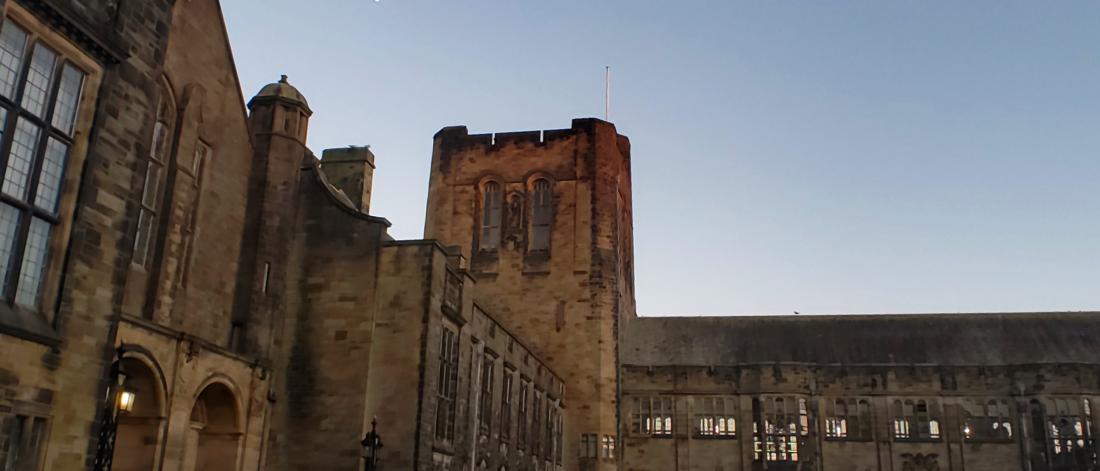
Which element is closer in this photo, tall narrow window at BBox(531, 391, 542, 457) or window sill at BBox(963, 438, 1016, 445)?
tall narrow window at BBox(531, 391, 542, 457)

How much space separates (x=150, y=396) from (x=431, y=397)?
299 inches

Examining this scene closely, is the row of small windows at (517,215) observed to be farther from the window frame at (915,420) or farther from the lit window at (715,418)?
the window frame at (915,420)

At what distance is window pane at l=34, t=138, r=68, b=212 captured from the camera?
43.3 ft

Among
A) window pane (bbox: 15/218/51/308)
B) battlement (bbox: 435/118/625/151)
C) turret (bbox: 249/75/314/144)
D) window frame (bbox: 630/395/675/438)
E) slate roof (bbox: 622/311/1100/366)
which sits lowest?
window pane (bbox: 15/218/51/308)

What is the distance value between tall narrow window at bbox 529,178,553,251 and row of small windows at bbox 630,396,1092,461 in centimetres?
1089

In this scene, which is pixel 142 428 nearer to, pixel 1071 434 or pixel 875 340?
pixel 875 340

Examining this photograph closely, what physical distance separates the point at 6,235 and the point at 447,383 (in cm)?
1511

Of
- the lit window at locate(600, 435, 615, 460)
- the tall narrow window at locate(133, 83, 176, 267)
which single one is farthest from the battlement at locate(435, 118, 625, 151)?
the tall narrow window at locate(133, 83, 176, 267)

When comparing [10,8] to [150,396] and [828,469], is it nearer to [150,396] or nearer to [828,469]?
[150,396]

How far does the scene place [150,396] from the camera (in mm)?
18750

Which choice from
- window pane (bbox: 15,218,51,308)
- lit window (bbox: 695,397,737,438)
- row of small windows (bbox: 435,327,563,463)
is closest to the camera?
window pane (bbox: 15,218,51,308)

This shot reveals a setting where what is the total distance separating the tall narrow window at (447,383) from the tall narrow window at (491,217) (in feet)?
69.9

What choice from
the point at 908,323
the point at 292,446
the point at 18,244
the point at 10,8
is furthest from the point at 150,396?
the point at 908,323

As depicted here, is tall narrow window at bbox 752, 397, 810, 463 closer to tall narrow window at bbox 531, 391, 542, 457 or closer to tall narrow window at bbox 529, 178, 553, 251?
tall narrow window at bbox 531, 391, 542, 457
